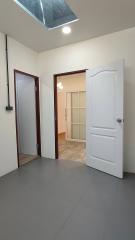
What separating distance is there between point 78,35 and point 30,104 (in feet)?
6.38

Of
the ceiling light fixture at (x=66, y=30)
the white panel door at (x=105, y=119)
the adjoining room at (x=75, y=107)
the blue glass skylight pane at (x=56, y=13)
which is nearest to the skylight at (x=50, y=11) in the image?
the blue glass skylight pane at (x=56, y=13)

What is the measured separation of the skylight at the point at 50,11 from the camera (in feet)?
7.79

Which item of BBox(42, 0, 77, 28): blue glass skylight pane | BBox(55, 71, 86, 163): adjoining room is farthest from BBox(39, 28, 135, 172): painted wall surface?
BBox(55, 71, 86, 163): adjoining room

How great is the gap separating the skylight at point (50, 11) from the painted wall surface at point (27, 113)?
4.90ft

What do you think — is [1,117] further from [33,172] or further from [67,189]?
[67,189]

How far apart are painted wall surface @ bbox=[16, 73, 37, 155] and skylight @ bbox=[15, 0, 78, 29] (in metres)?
1.49

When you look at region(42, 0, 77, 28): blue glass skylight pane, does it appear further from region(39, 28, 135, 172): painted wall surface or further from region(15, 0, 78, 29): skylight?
region(39, 28, 135, 172): painted wall surface

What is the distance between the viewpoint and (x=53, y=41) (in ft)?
10.9

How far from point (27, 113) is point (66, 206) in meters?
2.63

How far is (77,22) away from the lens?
2607mm

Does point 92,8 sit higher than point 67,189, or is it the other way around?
point 92,8

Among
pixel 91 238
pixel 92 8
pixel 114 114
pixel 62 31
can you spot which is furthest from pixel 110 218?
pixel 62 31

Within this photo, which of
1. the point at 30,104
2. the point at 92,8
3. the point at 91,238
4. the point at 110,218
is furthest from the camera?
the point at 30,104

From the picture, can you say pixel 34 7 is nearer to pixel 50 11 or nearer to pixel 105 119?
pixel 50 11
